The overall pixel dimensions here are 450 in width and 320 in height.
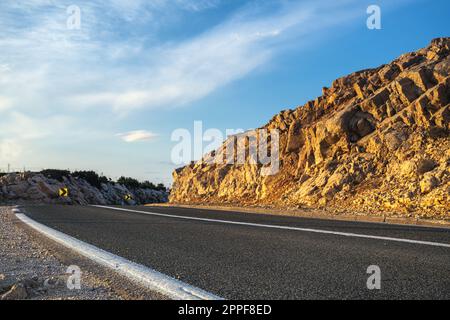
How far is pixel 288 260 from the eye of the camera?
6.02 meters

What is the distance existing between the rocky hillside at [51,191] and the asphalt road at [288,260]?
39.6 m

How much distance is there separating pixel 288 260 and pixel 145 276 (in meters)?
2.08

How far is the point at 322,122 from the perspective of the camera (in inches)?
972

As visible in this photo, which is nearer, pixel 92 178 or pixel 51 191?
pixel 51 191

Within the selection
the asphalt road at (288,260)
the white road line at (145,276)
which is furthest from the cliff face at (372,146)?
the white road line at (145,276)

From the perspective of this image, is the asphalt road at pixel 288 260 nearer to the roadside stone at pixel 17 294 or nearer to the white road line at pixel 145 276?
the white road line at pixel 145 276

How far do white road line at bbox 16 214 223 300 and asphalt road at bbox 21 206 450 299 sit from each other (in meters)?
0.19

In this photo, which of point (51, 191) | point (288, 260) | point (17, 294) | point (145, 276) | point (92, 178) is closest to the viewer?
point (17, 294)

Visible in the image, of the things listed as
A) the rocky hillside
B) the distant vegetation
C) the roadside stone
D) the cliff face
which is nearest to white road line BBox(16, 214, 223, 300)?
the roadside stone

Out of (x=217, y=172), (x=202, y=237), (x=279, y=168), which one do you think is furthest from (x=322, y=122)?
(x=202, y=237)

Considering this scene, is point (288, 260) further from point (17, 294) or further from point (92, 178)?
point (92, 178)

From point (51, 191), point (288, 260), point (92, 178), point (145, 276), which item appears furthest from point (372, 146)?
point (92, 178)

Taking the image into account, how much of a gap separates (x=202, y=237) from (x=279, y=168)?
18.6 metres

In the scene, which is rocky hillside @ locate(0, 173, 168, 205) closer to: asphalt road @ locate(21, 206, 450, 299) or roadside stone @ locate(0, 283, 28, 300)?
asphalt road @ locate(21, 206, 450, 299)
